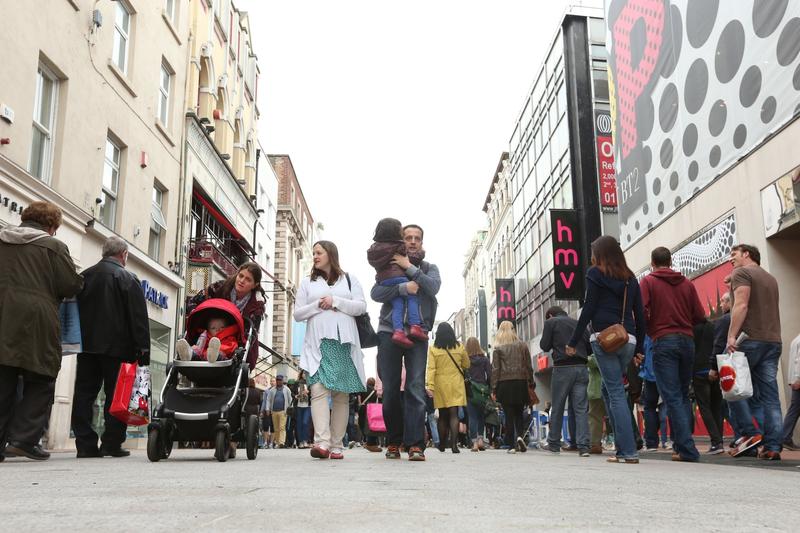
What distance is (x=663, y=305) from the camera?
7.39 m

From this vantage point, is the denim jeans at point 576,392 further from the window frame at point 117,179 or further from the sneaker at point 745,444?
the window frame at point 117,179

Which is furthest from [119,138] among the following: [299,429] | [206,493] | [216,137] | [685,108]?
[206,493]

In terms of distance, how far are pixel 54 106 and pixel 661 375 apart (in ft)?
37.5

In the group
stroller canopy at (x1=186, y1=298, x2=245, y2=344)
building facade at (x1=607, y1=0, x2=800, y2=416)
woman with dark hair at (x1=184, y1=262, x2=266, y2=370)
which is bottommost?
stroller canopy at (x1=186, y1=298, x2=245, y2=344)

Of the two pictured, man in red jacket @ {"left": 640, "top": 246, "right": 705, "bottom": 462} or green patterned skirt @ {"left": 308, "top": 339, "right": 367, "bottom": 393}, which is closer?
green patterned skirt @ {"left": 308, "top": 339, "right": 367, "bottom": 393}

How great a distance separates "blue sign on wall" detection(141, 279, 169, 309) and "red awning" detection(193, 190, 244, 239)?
197 inches

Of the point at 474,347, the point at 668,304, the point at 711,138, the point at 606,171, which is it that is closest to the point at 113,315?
the point at 668,304

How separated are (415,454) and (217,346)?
6.14 feet

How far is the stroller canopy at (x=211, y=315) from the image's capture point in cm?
689

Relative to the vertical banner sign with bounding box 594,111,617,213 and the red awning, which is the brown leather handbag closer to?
the red awning

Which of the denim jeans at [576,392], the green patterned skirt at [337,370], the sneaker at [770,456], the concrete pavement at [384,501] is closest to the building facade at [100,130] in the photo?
the green patterned skirt at [337,370]

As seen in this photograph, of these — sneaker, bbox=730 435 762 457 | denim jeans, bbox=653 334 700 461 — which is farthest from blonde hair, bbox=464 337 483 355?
denim jeans, bbox=653 334 700 461

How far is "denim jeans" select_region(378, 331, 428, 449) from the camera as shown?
22.1 feet

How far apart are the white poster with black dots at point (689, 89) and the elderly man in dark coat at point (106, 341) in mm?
9029
